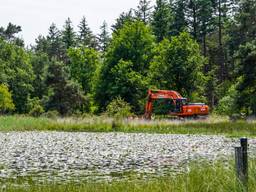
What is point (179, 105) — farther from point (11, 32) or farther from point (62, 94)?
point (11, 32)

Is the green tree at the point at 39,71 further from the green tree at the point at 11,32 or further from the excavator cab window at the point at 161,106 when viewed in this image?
the excavator cab window at the point at 161,106

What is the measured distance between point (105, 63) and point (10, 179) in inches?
1691

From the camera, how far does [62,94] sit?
4788 centimetres

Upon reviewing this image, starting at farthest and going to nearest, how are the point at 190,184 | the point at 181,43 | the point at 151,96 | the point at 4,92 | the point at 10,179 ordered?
the point at 4,92
the point at 181,43
the point at 151,96
the point at 10,179
the point at 190,184

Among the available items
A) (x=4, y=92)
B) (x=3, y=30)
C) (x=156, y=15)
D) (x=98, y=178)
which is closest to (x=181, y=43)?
(x=156, y=15)

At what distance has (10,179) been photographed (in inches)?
397

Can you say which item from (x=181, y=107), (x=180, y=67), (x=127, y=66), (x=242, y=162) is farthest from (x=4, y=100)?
(x=242, y=162)

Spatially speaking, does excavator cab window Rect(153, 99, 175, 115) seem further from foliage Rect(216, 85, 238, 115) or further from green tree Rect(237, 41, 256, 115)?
green tree Rect(237, 41, 256, 115)

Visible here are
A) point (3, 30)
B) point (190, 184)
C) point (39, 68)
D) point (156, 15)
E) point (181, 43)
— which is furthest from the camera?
point (3, 30)

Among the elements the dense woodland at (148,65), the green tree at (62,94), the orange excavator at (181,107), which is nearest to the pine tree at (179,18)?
the dense woodland at (148,65)

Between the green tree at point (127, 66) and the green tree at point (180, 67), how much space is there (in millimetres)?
4255

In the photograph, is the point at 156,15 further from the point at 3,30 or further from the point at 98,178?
the point at 98,178

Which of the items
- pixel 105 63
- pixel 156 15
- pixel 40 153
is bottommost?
pixel 40 153

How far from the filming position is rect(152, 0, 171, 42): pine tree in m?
59.3
